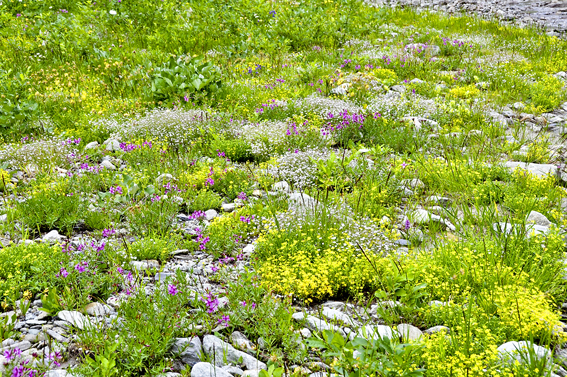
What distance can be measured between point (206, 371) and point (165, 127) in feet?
15.3

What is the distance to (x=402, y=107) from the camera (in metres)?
7.63

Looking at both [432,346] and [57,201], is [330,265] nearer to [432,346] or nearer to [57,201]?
[432,346]

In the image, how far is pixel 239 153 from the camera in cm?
645

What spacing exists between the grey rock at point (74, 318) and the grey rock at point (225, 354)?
3.05ft

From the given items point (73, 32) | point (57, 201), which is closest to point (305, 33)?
point (73, 32)

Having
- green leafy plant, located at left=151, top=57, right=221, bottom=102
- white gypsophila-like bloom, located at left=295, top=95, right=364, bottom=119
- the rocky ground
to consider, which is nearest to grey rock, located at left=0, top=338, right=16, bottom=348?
green leafy plant, located at left=151, top=57, right=221, bottom=102

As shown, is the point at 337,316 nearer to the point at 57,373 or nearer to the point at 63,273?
the point at 57,373

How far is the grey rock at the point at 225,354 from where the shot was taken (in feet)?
9.98

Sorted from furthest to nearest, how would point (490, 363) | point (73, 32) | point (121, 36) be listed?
point (121, 36) → point (73, 32) → point (490, 363)

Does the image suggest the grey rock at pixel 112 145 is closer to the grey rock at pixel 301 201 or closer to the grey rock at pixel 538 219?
the grey rock at pixel 301 201

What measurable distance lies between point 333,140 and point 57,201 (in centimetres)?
396

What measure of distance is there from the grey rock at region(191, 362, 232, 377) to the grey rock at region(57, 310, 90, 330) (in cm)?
94

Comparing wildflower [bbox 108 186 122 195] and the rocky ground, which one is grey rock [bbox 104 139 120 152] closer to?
wildflower [bbox 108 186 122 195]

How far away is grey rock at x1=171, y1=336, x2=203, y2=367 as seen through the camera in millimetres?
3080
